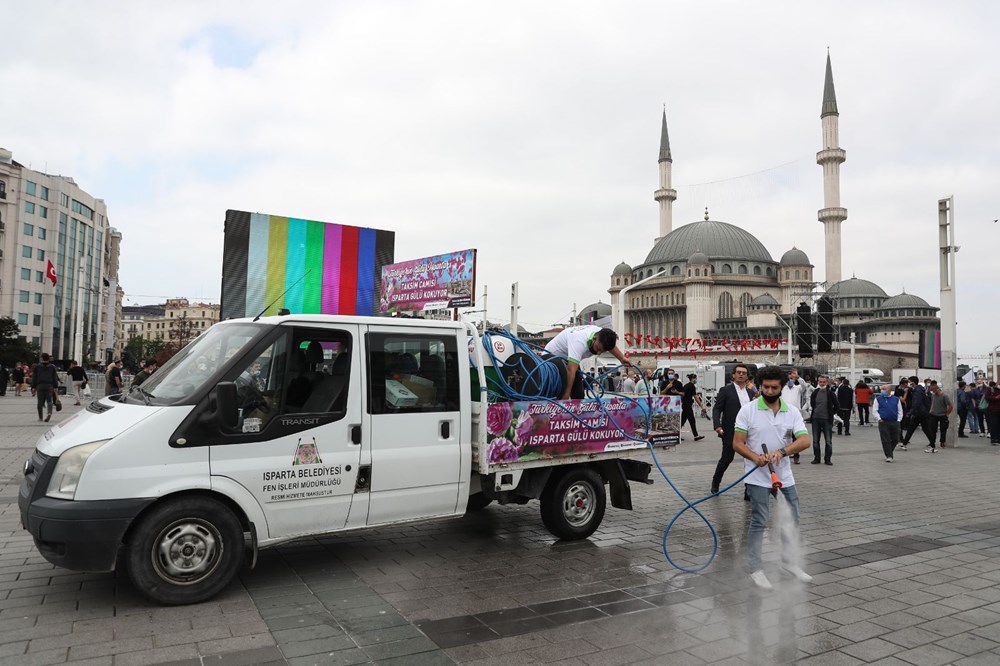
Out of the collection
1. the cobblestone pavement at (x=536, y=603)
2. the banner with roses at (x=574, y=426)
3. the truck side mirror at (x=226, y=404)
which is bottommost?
the cobblestone pavement at (x=536, y=603)

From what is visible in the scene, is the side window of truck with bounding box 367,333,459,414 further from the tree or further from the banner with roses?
the tree

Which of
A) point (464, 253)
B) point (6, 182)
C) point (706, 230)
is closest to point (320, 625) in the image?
point (464, 253)

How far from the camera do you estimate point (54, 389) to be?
1780 cm

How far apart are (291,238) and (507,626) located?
888 inches

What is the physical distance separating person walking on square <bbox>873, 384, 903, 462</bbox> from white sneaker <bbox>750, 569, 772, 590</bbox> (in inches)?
410

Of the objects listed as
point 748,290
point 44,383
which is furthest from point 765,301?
point 44,383

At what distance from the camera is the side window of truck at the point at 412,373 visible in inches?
226

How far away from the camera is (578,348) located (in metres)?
7.28

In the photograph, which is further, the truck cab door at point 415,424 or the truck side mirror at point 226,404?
the truck cab door at point 415,424

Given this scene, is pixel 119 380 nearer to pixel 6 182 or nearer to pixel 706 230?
pixel 6 182

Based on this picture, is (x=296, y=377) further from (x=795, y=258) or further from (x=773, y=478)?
(x=795, y=258)

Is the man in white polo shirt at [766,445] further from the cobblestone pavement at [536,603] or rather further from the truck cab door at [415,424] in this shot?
the truck cab door at [415,424]

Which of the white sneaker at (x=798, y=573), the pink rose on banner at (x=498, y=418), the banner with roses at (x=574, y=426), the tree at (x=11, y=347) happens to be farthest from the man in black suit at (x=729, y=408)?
the tree at (x=11, y=347)

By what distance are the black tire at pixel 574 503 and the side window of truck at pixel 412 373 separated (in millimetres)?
1513
